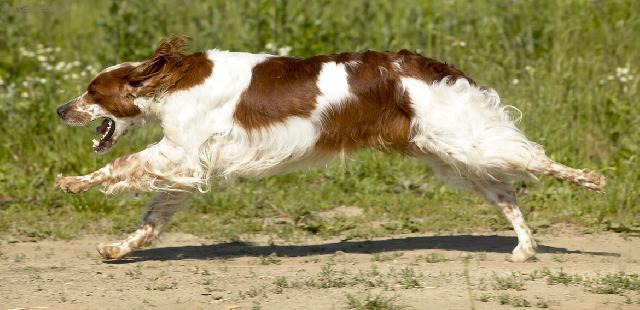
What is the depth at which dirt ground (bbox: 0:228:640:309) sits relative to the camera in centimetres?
540

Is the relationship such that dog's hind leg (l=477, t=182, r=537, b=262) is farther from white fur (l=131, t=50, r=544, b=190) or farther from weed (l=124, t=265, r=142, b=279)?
weed (l=124, t=265, r=142, b=279)

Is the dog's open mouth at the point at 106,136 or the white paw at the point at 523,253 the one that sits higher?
the dog's open mouth at the point at 106,136

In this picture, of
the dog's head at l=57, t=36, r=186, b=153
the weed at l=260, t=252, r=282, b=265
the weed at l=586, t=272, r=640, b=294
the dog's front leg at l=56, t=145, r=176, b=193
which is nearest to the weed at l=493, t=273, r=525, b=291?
the weed at l=586, t=272, r=640, b=294

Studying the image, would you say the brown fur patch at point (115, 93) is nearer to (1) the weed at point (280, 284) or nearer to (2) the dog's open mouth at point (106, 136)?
(2) the dog's open mouth at point (106, 136)

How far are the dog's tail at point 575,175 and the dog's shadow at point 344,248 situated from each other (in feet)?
2.18

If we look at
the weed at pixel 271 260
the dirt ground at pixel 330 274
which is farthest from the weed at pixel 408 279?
the weed at pixel 271 260

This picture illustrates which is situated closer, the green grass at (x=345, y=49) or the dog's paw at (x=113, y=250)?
the dog's paw at (x=113, y=250)

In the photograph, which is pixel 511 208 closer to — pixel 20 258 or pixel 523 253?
pixel 523 253

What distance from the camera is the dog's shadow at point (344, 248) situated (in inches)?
279

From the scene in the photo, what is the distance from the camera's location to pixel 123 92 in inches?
265

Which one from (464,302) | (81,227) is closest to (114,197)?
(81,227)

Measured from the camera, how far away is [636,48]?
10281mm

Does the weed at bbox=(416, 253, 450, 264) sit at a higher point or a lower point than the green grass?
lower

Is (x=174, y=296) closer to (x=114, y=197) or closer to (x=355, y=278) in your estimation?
(x=355, y=278)
